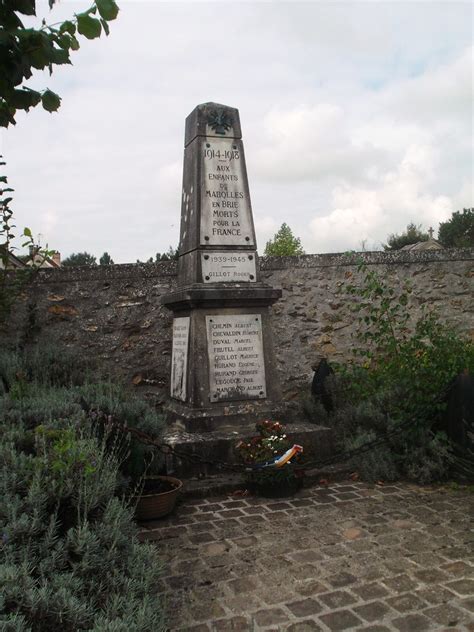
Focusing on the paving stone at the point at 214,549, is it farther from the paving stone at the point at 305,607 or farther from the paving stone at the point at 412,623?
the paving stone at the point at 412,623

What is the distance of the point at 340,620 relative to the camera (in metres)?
2.59

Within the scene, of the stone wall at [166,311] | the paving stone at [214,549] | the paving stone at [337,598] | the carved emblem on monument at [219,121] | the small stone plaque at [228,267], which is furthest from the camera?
the stone wall at [166,311]

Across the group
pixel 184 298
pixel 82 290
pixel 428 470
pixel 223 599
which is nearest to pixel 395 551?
pixel 223 599

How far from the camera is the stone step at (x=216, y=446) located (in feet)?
15.5

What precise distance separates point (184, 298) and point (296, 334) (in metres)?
2.71

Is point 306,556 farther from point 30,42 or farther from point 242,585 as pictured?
point 30,42

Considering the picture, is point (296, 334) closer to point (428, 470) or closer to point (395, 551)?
point (428, 470)

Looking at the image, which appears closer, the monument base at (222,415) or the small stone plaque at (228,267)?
the monument base at (222,415)

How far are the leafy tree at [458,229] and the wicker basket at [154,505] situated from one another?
38623mm

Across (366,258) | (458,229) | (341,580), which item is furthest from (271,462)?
(458,229)

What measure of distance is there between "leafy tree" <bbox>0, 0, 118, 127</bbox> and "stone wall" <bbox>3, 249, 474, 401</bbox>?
375 cm

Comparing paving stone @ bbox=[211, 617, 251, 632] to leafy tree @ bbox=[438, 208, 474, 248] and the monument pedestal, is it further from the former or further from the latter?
leafy tree @ bbox=[438, 208, 474, 248]

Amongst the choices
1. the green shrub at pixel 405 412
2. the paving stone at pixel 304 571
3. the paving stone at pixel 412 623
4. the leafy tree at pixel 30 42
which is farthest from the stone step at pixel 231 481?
the leafy tree at pixel 30 42

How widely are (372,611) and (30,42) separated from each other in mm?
3400
